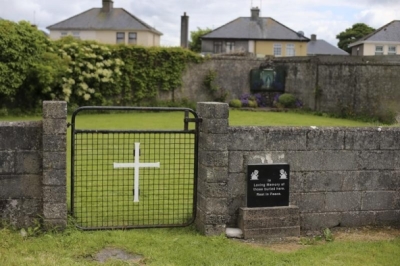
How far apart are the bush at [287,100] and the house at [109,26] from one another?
87.0 feet

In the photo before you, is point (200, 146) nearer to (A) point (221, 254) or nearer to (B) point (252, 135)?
(B) point (252, 135)

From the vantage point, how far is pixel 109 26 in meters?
48.8

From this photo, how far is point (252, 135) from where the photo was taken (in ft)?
19.5

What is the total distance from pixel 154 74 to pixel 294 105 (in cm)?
680

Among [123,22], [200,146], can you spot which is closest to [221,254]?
[200,146]

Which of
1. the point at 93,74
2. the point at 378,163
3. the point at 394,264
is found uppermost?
the point at 93,74

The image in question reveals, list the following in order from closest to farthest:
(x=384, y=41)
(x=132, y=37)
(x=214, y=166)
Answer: (x=214, y=166)
(x=384, y=41)
(x=132, y=37)

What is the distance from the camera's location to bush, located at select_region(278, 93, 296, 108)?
24453 millimetres

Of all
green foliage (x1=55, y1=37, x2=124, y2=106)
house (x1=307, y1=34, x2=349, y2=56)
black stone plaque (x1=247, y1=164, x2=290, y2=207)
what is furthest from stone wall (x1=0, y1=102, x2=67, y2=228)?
house (x1=307, y1=34, x2=349, y2=56)

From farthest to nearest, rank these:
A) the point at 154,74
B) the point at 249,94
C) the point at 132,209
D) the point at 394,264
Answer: the point at 249,94 → the point at 154,74 → the point at 132,209 → the point at 394,264

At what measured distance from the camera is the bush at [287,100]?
24.5 meters

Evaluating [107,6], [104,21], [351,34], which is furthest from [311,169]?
[351,34]

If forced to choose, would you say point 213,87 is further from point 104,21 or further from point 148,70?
point 104,21

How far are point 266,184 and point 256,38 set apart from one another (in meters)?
42.2
